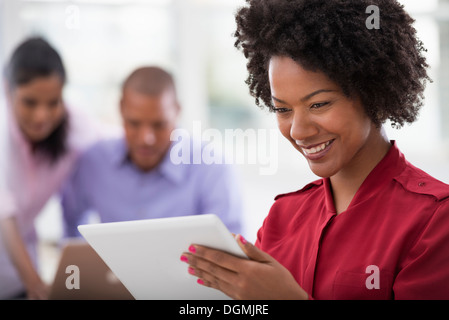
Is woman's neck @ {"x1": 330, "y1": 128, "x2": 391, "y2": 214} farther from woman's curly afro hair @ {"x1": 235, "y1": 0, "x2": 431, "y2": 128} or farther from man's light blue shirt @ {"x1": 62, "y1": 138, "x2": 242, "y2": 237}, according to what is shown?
man's light blue shirt @ {"x1": 62, "y1": 138, "x2": 242, "y2": 237}

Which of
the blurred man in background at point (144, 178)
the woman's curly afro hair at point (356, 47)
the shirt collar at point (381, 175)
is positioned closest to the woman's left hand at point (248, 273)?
the shirt collar at point (381, 175)

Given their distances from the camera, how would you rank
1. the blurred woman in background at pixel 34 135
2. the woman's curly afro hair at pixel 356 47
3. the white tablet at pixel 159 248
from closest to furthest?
the white tablet at pixel 159 248 < the woman's curly afro hair at pixel 356 47 < the blurred woman in background at pixel 34 135

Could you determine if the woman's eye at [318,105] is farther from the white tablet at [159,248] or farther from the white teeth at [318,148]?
the white tablet at [159,248]

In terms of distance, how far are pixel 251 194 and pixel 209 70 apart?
0.87 meters

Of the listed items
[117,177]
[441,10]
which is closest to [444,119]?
[441,10]

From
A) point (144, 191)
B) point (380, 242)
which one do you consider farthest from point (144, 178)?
point (380, 242)

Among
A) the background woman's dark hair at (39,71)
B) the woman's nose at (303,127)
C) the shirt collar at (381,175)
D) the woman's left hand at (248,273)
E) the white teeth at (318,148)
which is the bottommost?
the woman's left hand at (248,273)

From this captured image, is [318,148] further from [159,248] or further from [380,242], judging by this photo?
[159,248]

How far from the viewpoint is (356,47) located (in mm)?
1076

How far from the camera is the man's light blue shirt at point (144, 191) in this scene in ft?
8.04

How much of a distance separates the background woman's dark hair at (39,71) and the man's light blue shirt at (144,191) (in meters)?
0.13

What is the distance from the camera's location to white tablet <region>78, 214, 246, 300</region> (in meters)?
0.90

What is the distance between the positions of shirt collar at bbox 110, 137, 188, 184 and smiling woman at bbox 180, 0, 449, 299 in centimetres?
131
